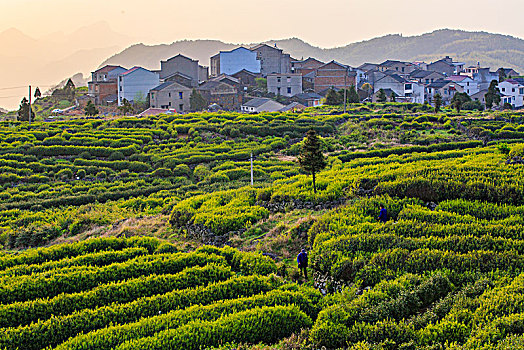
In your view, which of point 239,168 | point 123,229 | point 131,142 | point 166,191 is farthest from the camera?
point 131,142

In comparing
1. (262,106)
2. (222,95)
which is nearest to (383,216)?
(262,106)

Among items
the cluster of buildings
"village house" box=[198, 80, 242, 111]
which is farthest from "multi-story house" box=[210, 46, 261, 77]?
"village house" box=[198, 80, 242, 111]

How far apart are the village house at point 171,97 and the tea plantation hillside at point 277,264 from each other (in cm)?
4021

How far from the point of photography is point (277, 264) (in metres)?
15.3

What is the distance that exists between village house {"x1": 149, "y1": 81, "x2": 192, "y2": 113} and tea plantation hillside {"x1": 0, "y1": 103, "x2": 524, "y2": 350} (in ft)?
132

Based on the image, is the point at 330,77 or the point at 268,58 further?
the point at 268,58

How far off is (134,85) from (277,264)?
211ft

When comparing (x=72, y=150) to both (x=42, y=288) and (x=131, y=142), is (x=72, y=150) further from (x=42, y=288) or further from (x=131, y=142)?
(x=42, y=288)

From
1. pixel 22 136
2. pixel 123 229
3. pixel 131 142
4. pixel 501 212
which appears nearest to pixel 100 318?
pixel 123 229

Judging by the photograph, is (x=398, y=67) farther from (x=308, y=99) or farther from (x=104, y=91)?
(x=104, y=91)

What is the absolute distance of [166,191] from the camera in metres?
30.3

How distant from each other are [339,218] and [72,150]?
27.2 metres

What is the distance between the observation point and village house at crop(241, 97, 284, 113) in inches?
2670

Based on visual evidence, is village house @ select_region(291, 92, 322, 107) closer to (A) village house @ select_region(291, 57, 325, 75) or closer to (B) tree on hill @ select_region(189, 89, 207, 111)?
(A) village house @ select_region(291, 57, 325, 75)
